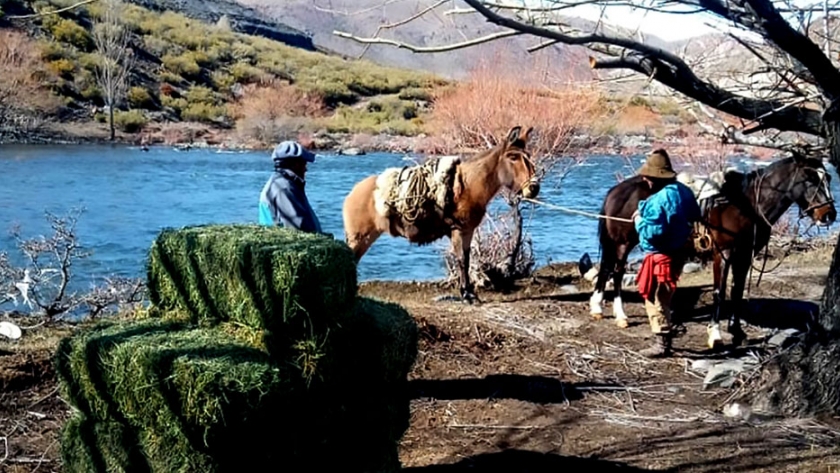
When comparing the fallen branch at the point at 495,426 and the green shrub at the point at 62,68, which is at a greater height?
the green shrub at the point at 62,68

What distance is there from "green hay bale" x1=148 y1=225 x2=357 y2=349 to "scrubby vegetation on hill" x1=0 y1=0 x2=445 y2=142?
45.9m

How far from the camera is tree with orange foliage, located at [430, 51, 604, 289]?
13.1 metres

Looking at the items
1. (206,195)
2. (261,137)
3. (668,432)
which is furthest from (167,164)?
(668,432)

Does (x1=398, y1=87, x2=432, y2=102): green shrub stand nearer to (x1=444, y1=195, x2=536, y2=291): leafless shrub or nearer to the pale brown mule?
Result: (x1=444, y1=195, x2=536, y2=291): leafless shrub

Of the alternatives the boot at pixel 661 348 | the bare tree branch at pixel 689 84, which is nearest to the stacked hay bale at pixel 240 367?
the bare tree branch at pixel 689 84

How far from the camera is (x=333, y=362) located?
4688 mm

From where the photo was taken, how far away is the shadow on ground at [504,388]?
730cm

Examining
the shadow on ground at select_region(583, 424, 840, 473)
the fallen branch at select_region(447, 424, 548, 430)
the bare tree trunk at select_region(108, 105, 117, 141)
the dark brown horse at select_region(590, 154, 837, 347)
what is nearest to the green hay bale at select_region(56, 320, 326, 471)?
the fallen branch at select_region(447, 424, 548, 430)

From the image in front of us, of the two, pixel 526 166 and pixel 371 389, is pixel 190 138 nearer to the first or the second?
pixel 526 166

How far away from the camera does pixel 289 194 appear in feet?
21.5

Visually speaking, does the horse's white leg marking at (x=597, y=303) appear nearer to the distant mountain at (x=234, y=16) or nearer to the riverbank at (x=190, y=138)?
the riverbank at (x=190, y=138)

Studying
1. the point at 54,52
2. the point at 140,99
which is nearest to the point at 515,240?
the point at 140,99

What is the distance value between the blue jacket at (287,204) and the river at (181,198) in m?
7.73

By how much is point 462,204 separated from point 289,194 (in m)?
4.88
